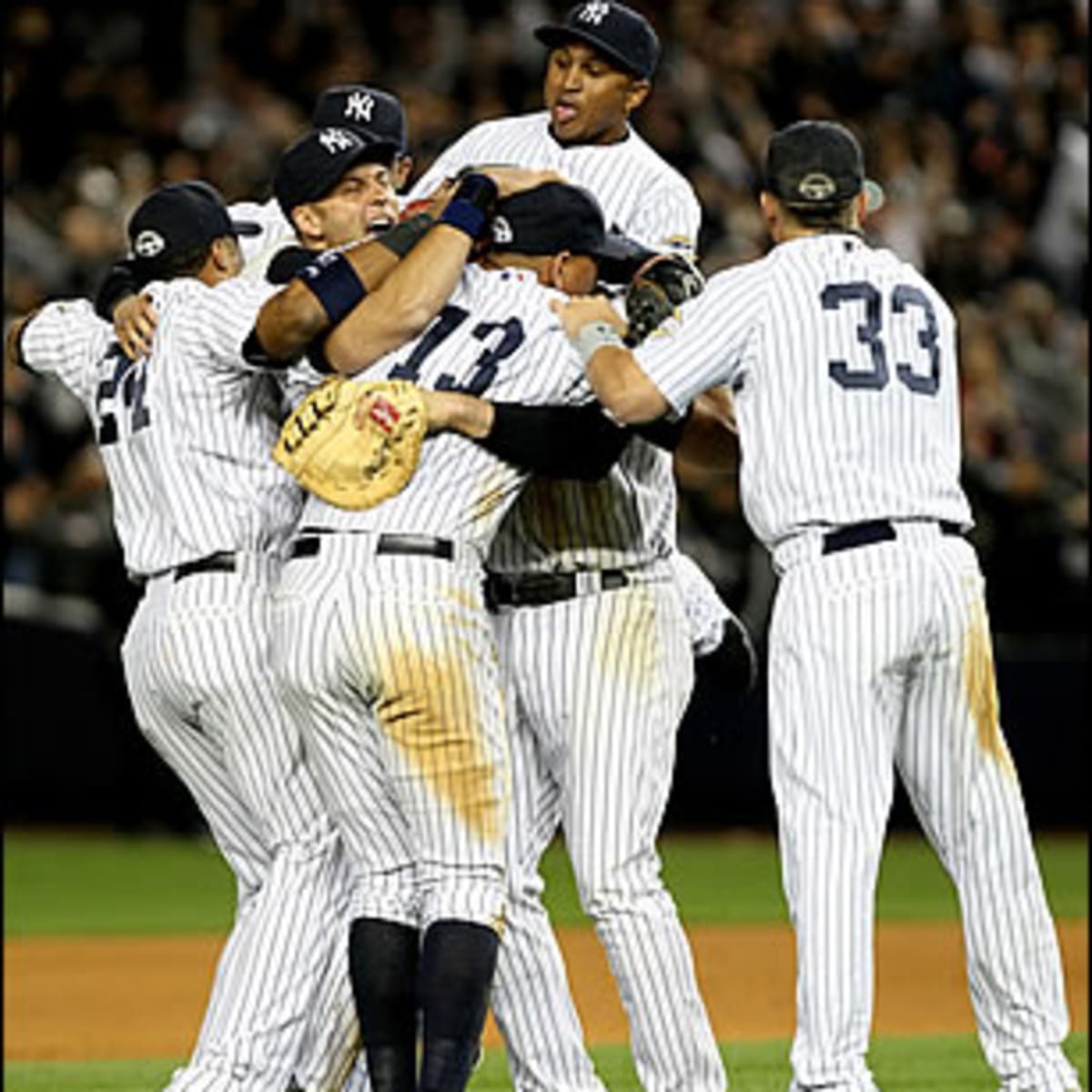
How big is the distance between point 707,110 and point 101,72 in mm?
3923

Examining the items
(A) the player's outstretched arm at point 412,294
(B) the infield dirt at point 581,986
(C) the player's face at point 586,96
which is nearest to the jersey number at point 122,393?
(A) the player's outstretched arm at point 412,294

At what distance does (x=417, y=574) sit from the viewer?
5898 millimetres

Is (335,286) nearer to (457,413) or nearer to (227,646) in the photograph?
(457,413)

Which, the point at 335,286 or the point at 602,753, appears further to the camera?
the point at 602,753

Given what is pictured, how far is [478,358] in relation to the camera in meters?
6.05

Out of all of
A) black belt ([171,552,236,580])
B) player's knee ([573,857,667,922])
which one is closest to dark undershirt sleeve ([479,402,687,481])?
black belt ([171,552,236,580])

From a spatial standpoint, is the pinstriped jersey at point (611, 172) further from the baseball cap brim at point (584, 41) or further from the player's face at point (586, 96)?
the baseball cap brim at point (584, 41)

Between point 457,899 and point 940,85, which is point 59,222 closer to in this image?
point 940,85

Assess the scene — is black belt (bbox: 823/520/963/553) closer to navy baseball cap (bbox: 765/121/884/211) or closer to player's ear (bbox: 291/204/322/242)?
navy baseball cap (bbox: 765/121/884/211)

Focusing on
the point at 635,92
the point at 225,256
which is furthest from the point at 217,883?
the point at 225,256

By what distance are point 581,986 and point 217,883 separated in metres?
3.82

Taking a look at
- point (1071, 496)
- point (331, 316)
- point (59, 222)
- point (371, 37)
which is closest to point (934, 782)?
point (331, 316)

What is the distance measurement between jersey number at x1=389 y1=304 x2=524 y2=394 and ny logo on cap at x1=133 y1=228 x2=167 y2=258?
3.05ft

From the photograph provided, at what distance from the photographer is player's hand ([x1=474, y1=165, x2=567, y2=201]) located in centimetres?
620
